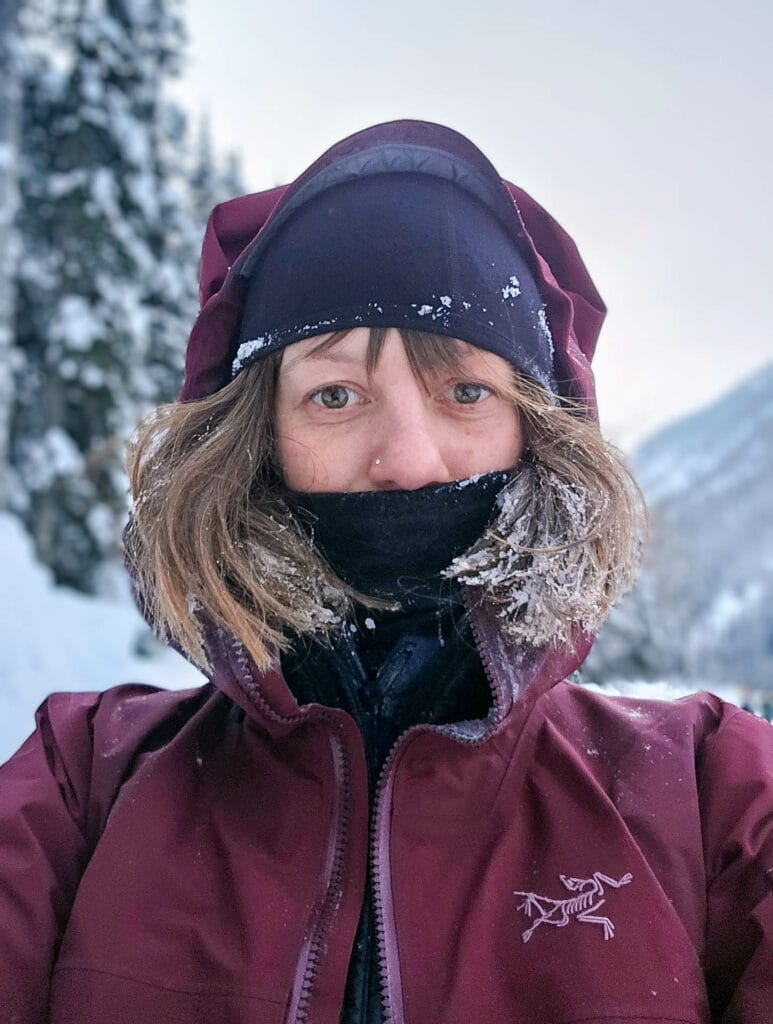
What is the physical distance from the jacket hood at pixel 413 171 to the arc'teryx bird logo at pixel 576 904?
986 mm

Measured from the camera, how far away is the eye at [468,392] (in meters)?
1.70

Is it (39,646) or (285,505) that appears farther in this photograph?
(39,646)

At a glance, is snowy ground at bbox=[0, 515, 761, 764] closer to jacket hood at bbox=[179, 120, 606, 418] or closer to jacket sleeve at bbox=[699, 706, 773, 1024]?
jacket sleeve at bbox=[699, 706, 773, 1024]

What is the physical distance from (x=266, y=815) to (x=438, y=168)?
1.43 m

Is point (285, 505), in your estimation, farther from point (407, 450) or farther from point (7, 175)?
point (7, 175)

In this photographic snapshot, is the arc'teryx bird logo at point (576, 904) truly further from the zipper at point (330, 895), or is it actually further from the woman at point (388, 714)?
the zipper at point (330, 895)

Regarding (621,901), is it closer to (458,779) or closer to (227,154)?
(458,779)

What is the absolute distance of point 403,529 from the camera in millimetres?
1667

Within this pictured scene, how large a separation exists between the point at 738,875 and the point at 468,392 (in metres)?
1.04

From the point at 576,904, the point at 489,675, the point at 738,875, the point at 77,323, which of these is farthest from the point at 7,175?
the point at 738,875

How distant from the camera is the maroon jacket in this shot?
139 centimetres

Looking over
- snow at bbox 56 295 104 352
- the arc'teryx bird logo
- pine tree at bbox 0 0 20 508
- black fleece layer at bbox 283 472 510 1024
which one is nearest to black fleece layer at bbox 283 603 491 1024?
black fleece layer at bbox 283 472 510 1024

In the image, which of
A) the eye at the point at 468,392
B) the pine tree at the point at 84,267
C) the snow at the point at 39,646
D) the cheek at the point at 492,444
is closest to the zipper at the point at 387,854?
the cheek at the point at 492,444

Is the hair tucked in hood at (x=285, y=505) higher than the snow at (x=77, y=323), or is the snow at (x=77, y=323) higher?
the snow at (x=77, y=323)
